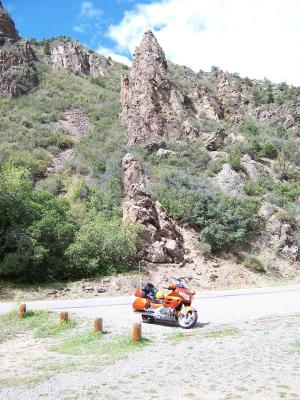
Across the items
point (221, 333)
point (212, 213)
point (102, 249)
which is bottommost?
point (221, 333)

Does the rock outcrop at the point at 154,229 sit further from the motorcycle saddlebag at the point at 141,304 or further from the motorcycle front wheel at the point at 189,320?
the motorcycle front wheel at the point at 189,320

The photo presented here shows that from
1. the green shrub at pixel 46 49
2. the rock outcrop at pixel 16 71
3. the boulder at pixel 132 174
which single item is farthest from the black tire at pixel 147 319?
the green shrub at pixel 46 49

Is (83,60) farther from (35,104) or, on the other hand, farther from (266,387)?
(266,387)

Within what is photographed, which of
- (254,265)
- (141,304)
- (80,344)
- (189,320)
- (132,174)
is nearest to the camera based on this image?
(80,344)

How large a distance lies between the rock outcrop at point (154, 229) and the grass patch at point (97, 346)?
41.4 feet

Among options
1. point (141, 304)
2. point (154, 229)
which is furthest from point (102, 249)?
point (141, 304)

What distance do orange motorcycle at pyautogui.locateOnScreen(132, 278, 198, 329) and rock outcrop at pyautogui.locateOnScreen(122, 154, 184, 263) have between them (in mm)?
10431

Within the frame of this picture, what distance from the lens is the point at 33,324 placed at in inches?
461

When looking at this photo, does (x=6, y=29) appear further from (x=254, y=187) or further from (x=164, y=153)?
(x=254, y=187)

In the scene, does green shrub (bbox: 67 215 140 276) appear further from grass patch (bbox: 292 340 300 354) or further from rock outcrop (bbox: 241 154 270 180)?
rock outcrop (bbox: 241 154 270 180)

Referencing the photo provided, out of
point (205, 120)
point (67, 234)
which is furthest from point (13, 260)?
point (205, 120)

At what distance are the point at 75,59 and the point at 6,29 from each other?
1306cm

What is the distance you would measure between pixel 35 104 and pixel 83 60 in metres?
22.2

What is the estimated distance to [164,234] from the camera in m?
24.2
